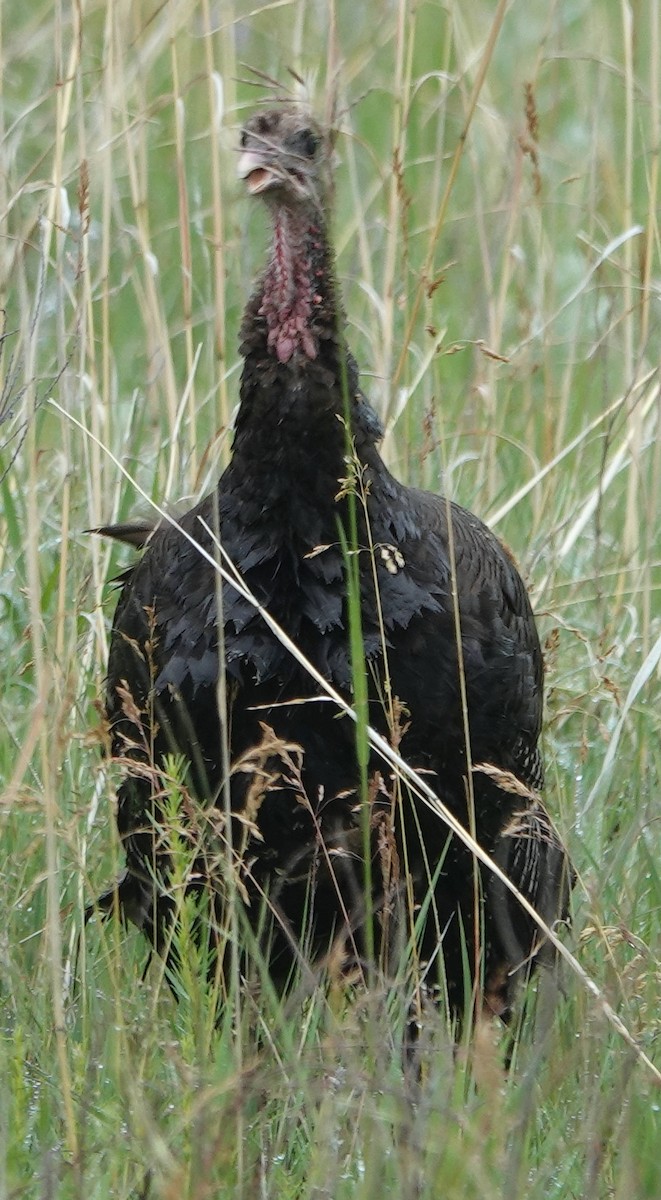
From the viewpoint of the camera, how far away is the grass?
2.07 m

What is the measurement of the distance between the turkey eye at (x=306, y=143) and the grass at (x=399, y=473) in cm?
15

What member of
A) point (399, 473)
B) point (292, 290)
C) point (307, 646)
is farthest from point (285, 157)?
point (399, 473)

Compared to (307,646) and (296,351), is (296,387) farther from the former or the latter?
(307,646)

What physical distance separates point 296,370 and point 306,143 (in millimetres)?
394

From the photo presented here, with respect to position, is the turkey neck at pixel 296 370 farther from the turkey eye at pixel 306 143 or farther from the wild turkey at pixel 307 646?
the turkey eye at pixel 306 143

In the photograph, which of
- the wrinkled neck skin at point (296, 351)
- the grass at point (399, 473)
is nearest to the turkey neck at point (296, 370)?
the wrinkled neck skin at point (296, 351)

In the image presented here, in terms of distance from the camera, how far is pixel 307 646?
2.86 meters

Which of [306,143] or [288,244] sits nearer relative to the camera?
[288,244]

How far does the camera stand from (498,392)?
4.73 meters

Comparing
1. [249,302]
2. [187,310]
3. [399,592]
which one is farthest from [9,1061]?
[187,310]

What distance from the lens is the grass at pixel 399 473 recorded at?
207 cm

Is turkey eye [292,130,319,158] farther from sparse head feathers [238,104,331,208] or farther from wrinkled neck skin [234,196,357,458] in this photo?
wrinkled neck skin [234,196,357,458]

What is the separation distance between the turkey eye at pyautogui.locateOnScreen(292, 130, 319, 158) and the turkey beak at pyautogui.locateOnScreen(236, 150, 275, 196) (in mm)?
88

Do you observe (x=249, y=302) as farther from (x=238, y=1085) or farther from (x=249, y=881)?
(x=238, y=1085)
